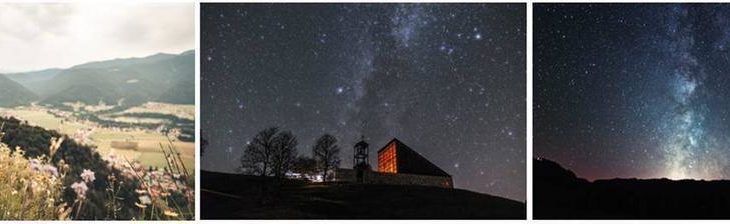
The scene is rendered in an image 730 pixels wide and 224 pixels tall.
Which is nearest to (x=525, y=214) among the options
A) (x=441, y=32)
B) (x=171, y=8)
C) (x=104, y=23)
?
(x=441, y=32)

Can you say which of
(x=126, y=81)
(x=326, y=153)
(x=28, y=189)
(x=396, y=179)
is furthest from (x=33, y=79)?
(x=396, y=179)

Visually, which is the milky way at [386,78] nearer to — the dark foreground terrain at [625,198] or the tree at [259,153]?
the tree at [259,153]

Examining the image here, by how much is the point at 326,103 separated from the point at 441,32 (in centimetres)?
99

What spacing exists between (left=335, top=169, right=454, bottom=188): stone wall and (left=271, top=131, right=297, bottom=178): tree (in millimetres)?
362

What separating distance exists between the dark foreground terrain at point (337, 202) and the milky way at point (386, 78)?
0.14 meters

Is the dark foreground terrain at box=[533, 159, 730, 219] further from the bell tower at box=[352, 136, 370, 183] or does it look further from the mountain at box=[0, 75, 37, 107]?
the mountain at box=[0, 75, 37, 107]

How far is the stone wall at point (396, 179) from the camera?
5.94 metres

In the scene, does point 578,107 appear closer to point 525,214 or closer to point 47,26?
point 525,214

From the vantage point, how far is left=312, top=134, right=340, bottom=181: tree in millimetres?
5939

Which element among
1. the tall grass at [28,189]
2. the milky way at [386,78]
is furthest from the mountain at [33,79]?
the milky way at [386,78]

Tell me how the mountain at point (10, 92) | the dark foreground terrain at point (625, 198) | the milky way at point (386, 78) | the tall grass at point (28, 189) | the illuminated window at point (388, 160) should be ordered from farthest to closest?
the illuminated window at point (388, 160) → the milky way at point (386, 78) → the dark foreground terrain at point (625, 198) → the mountain at point (10, 92) → the tall grass at point (28, 189)

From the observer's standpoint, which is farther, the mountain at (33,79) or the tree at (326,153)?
the tree at (326,153)

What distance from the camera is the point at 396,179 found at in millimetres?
6023

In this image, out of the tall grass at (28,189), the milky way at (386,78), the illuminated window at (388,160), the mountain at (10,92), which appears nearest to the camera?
the tall grass at (28,189)
